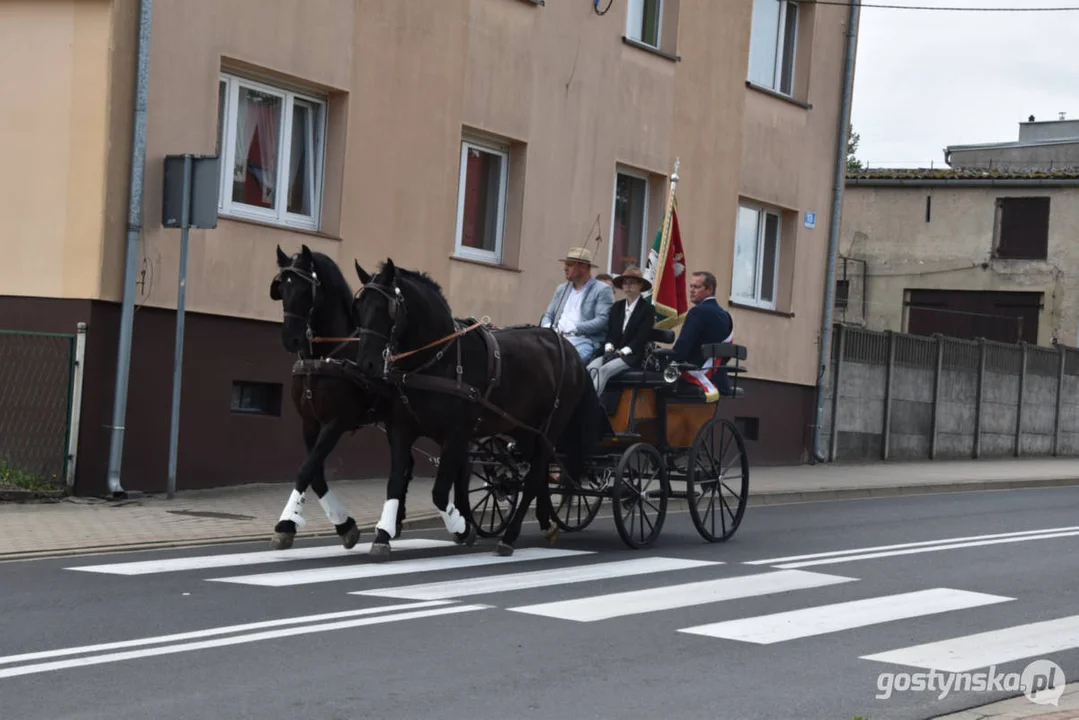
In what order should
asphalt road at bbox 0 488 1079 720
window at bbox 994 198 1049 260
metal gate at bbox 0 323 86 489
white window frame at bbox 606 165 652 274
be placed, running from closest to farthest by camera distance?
1. asphalt road at bbox 0 488 1079 720
2. metal gate at bbox 0 323 86 489
3. white window frame at bbox 606 165 652 274
4. window at bbox 994 198 1049 260

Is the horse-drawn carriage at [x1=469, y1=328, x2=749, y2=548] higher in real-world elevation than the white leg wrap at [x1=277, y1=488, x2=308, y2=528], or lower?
higher

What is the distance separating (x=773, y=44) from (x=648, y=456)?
1315 cm

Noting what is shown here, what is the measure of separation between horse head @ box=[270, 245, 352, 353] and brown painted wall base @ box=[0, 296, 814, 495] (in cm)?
369

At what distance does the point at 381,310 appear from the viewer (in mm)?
10852

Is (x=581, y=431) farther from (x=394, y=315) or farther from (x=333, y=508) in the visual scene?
(x=394, y=315)

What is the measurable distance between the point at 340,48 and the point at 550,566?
739 centimetres

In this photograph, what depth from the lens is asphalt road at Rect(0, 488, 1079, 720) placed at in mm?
6914

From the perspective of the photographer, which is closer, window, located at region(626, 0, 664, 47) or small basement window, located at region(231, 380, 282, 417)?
small basement window, located at region(231, 380, 282, 417)

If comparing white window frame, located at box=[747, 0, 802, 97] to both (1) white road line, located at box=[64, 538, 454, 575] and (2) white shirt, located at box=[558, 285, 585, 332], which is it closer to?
(2) white shirt, located at box=[558, 285, 585, 332]

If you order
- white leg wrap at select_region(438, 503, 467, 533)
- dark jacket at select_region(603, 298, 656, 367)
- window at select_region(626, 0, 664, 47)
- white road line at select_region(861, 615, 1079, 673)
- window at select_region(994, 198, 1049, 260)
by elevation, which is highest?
window at select_region(626, 0, 664, 47)

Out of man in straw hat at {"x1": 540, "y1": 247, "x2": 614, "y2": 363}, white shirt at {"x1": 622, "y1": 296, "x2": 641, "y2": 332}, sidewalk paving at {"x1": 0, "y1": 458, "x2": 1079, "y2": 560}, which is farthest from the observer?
man in straw hat at {"x1": 540, "y1": 247, "x2": 614, "y2": 363}

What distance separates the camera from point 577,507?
1414 cm

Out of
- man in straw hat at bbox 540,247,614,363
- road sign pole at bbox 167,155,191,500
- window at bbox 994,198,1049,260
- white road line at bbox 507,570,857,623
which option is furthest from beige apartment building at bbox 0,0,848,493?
window at bbox 994,198,1049,260

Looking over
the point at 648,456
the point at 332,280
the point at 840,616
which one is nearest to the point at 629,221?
the point at 648,456
